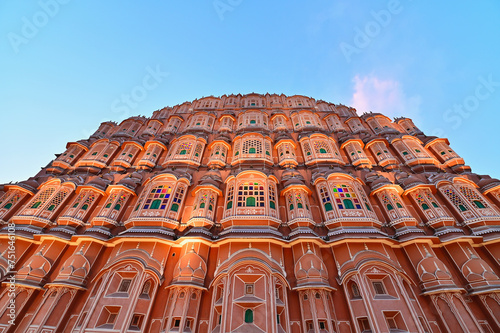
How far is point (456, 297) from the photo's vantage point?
11.1 meters

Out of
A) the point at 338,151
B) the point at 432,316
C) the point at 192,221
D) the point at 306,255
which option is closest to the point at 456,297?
the point at 432,316

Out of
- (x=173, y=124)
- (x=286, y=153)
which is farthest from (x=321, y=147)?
(x=173, y=124)

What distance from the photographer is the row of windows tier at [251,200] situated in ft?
46.9

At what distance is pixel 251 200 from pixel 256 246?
133 inches

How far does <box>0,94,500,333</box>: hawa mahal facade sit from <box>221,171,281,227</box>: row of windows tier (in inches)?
3.9

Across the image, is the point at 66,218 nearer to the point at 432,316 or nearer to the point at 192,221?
the point at 192,221

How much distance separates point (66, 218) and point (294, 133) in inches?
839

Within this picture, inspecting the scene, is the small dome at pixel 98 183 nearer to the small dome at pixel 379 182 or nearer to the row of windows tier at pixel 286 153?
the row of windows tier at pixel 286 153

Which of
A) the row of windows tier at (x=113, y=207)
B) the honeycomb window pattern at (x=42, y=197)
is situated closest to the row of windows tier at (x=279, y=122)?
the row of windows tier at (x=113, y=207)

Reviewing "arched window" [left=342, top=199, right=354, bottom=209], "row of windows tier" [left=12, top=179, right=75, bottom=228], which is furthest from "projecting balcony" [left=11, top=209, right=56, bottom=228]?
"arched window" [left=342, top=199, right=354, bottom=209]

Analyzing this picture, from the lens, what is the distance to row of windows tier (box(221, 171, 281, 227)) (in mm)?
14289

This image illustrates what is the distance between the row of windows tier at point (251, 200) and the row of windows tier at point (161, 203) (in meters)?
3.36

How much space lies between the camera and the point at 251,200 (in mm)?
15438

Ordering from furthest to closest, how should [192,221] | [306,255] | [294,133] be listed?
[294,133] → [192,221] → [306,255]
